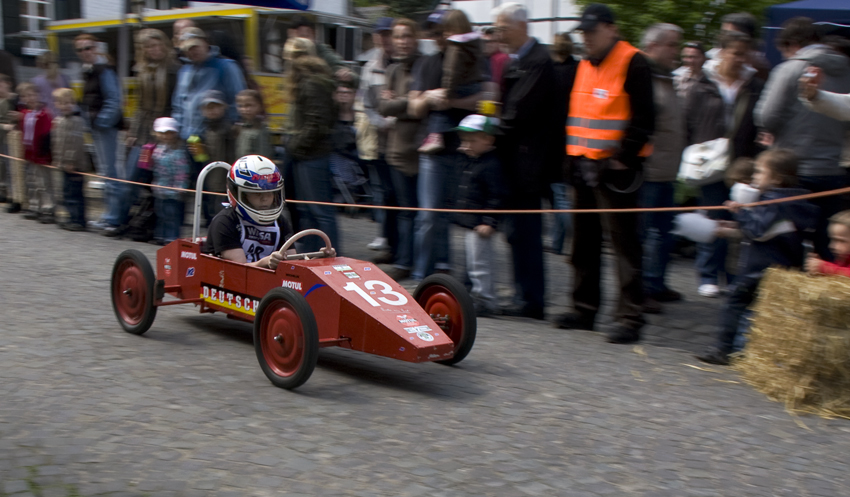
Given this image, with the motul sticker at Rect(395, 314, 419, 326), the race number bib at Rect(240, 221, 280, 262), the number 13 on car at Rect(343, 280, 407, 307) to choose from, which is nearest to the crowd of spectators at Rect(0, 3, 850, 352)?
→ the race number bib at Rect(240, 221, 280, 262)

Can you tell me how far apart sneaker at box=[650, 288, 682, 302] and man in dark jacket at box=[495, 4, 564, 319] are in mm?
1276

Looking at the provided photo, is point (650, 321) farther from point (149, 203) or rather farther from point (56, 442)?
point (149, 203)

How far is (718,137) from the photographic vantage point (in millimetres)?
7805

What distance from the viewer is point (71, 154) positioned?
1065cm

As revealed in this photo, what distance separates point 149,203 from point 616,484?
7.68 meters

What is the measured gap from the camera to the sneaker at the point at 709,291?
8086mm

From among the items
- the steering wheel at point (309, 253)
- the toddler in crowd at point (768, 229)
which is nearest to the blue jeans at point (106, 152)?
the steering wheel at point (309, 253)

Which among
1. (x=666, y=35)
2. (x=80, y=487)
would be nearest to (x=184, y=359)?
(x=80, y=487)

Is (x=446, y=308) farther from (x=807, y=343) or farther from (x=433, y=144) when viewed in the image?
(x=433, y=144)

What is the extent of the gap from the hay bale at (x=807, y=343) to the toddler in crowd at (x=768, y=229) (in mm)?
424

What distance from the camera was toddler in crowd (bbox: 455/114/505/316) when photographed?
698 cm

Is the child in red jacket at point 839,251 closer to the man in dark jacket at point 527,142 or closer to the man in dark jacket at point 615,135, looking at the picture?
the man in dark jacket at point 615,135

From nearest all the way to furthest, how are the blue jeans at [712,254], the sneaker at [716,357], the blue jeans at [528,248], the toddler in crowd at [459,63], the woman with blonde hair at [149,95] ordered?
the sneaker at [716,357], the blue jeans at [528,248], the toddler in crowd at [459,63], the blue jeans at [712,254], the woman with blonde hair at [149,95]

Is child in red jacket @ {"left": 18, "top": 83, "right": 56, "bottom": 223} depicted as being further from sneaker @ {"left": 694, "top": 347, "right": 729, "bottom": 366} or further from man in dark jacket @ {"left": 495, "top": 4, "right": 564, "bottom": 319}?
sneaker @ {"left": 694, "top": 347, "right": 729, "bottom": 366}
